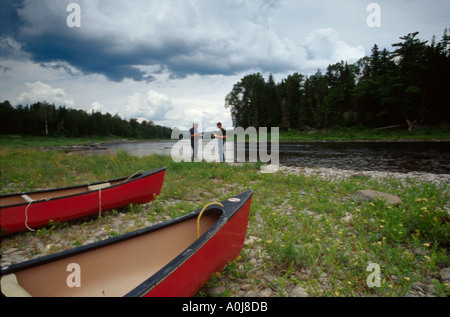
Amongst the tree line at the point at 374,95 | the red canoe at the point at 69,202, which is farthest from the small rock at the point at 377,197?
the tree line at the point at 374,95

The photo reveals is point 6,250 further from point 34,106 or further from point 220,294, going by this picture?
point 34,106

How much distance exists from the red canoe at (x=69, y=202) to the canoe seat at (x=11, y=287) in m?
3.07

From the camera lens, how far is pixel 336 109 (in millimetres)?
60781

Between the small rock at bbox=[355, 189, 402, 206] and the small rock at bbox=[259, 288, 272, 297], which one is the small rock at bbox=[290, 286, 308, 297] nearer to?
the small rock at bbox=[259, 288, 272, 297]

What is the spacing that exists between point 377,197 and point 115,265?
6.53m

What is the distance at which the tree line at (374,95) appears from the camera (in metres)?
42.3

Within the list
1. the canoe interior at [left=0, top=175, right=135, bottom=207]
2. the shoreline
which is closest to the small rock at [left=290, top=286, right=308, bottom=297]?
the canoe interior at [left=0, top=175, right=135, bottom=207]

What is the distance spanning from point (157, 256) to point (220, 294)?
3.47ft

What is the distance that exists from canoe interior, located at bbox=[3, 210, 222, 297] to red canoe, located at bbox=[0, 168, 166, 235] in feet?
9.33

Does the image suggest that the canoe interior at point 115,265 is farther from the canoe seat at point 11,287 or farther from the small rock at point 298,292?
the small rock at point 298,292

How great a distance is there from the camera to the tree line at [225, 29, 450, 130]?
42281 millimetres

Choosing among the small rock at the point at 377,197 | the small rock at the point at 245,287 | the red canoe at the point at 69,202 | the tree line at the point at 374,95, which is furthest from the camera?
the tree line at the point at 374,95
